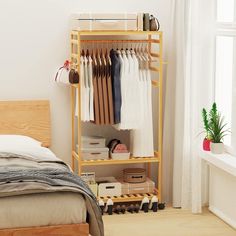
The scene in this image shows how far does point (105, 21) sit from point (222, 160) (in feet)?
4.77

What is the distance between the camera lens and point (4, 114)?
5.25 m

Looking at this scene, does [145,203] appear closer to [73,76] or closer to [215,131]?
[215,131]

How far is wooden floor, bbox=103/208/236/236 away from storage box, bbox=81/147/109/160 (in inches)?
19.4

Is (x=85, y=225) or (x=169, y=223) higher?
(x=85, y=225)

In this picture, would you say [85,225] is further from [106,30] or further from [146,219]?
[106,30]

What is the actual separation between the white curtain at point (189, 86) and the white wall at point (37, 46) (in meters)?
0.65

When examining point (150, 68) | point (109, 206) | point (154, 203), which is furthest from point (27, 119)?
point (154, 203)

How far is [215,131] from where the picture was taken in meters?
5.08

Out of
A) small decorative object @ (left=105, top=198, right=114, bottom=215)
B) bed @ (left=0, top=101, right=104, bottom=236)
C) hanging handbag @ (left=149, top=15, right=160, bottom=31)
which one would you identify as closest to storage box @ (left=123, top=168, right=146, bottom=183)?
small decorative object @ (left=105, top=198, right=114, bottom=215)

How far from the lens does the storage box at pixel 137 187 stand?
5.36m

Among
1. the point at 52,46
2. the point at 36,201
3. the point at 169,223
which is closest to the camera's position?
the point at 36,201

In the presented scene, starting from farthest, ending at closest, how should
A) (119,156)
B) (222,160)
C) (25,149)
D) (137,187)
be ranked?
(137,187)
(119,156)
(222,160)
(25,149)

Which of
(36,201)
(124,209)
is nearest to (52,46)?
(124,209)

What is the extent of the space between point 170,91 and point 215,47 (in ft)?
1.76
